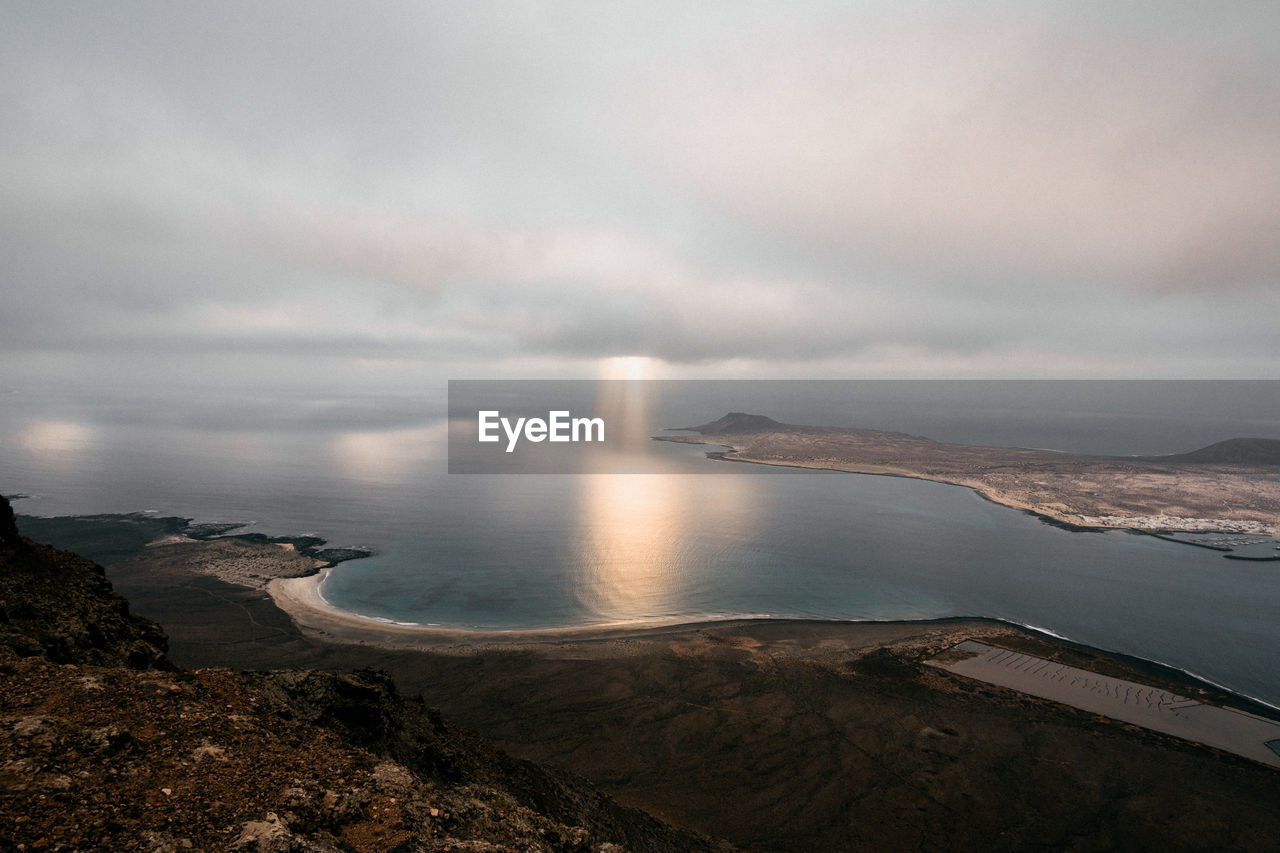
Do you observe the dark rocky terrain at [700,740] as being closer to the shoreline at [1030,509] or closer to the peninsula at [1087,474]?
the shoreline at [1030,509]

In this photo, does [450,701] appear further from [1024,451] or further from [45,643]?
[1024,451]

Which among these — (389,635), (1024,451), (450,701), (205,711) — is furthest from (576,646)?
(1024,451)

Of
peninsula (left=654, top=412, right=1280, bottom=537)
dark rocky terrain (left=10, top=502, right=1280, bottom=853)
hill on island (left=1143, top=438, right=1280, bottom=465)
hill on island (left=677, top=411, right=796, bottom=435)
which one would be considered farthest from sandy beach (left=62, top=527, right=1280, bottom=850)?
hill on island (left=677, top=411, right=796, bottom=435)

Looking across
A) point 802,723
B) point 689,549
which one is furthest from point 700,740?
point 689,549

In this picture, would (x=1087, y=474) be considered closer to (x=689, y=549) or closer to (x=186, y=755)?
(x=689, y=549)

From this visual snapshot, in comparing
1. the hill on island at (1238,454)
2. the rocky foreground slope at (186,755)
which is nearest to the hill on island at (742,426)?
the hill on island at (1238,454)

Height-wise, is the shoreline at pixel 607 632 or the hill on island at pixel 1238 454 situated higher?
the hill on island at pixel 1238 454

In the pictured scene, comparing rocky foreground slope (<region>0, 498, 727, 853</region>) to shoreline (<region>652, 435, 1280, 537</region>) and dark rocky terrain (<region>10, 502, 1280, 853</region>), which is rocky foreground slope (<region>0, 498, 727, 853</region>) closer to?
dark rocky terrain (<region>10, 502, 1280, 853</region>)

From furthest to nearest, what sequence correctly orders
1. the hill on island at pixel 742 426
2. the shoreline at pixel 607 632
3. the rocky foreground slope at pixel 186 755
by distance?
the hill on island at pixel 742 426, the shoreline at pixel 607 632, the rocky foreground slope at pixel 186 755
